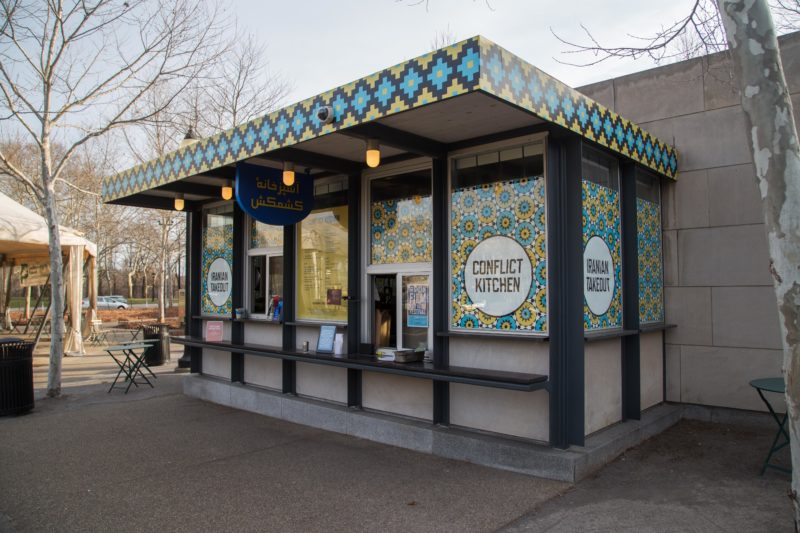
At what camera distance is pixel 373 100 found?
4676mm

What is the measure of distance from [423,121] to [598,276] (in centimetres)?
239

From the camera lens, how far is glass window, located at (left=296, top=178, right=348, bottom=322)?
283 inches

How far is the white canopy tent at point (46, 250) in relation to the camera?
12.3 meters

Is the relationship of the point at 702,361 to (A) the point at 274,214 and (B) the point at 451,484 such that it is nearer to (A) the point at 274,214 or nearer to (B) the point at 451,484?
(B) the point at 451,484

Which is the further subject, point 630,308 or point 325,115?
point 630,308

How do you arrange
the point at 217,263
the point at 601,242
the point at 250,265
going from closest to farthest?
the point at 601,242 < the point at 250,265 < the point at 217,263

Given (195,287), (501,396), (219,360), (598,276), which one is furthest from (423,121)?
(195,287)

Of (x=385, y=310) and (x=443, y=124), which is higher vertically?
(x=443, y=124)

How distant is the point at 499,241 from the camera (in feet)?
18.4

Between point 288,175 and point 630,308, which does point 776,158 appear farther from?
point 288,175

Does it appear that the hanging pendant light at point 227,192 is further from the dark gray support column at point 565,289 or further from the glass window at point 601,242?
the glass window at point 601,242

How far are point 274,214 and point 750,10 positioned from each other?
16.6 ft

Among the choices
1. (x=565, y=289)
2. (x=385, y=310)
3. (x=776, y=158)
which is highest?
(x=776, y=158)

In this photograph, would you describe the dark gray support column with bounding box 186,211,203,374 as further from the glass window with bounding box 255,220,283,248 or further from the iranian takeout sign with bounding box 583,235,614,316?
the iranian takeout sign with bounding box 583,235,614,316
